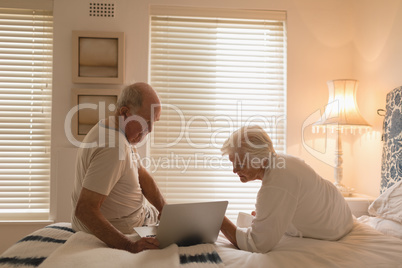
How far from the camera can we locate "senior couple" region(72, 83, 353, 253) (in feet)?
5.23

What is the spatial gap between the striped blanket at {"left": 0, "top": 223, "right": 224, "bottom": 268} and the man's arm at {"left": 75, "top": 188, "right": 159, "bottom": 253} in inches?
1.9

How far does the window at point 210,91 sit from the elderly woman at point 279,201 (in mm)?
1633

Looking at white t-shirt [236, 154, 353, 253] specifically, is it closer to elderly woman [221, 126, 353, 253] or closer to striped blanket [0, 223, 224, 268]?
elderly woman [221, 126, 353, 253]

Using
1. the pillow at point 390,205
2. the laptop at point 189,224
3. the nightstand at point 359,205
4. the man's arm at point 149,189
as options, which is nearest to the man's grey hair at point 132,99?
the man's arm at point 149,189

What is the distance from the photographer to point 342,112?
2.96m

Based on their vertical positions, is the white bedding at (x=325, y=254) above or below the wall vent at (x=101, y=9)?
below

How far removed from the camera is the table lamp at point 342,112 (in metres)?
2.89

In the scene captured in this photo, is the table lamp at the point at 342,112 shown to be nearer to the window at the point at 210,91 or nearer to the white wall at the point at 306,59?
the white wall at the point at 306,59

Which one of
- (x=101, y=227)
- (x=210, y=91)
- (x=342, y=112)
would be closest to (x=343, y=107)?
(x=342, y=112)

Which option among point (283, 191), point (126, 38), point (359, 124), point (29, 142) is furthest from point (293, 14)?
point (29, 142)

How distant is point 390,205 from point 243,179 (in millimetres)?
910

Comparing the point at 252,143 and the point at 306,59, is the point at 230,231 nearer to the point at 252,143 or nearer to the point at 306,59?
the point at 252,143

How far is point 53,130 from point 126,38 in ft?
3.55

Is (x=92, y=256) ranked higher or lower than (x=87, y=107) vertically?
lower
